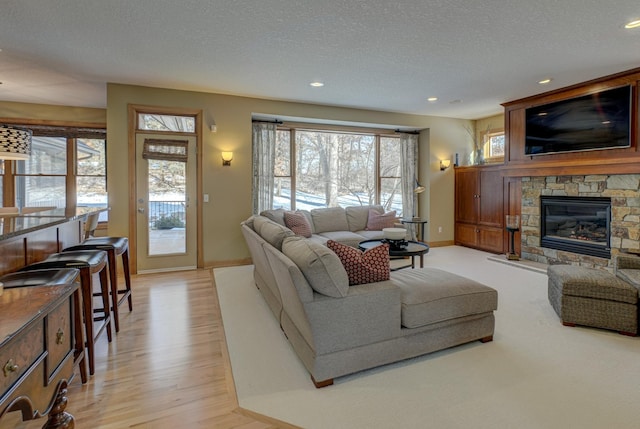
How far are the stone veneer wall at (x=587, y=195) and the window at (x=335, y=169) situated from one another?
2.44 meters

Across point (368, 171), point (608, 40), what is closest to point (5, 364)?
point (608, 40)

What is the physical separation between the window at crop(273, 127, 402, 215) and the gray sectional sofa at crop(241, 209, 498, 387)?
11.9ft

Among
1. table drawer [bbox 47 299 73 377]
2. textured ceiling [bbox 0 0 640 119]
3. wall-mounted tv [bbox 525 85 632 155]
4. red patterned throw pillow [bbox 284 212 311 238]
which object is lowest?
table drawer [bbox 47 299 73 377]

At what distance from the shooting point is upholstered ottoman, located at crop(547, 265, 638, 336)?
2752mm

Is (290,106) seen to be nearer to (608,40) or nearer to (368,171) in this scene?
(368,171)

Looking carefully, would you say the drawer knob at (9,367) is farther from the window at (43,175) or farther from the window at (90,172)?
the window at (43,175)

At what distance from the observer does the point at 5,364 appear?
90 cm

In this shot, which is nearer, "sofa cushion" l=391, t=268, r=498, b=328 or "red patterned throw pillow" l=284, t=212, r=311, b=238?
"sofa cushion" l=391, t=268, r=498, b=328

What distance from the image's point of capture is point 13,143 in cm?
352

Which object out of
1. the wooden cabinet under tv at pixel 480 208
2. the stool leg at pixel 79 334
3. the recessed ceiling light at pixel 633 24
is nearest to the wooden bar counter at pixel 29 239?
the stool leg at pixel 79 334

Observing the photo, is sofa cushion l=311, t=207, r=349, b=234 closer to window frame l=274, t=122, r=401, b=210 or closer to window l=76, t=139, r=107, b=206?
window frame l=274, t=122, r=401, b=210

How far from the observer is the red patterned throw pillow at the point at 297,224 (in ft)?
17.0

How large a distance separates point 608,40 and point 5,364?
497 cm

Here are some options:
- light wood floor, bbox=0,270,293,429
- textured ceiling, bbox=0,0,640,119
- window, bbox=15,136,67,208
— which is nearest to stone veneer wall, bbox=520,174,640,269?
textured ceiling, bbox=0,0,640,119
